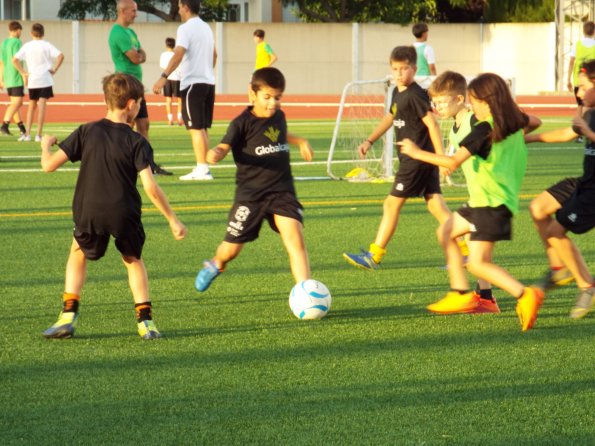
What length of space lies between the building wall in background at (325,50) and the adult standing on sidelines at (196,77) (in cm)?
2422

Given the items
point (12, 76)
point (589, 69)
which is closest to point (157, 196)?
point (589, 69)

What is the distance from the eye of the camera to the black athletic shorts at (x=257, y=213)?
6461mm

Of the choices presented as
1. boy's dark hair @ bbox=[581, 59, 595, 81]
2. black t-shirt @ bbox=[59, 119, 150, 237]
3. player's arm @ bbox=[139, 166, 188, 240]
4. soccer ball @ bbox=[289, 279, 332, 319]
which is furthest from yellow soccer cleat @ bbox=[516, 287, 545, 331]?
black t-shirt @ bbox=[59, 119, 150, 237]

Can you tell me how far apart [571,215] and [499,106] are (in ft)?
3.01

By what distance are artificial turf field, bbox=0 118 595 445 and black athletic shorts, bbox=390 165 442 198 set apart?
505 millimetres

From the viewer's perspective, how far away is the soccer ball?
607cm

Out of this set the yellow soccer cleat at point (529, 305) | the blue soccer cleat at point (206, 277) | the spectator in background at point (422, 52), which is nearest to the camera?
the yellow soccer cleat at point (529, 305)

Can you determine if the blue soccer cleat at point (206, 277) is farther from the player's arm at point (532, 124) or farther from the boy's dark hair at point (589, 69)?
the boy's dark hair at point (589, 69)

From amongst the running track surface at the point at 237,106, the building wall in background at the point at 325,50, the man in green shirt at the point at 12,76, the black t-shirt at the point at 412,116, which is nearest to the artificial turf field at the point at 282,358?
the black t-shirt at the point at 412,116

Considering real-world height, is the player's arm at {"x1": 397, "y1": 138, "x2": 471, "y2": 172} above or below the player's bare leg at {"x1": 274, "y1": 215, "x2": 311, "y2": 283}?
above

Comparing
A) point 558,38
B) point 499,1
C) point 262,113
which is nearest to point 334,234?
point 262,113

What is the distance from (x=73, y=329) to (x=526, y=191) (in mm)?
7842

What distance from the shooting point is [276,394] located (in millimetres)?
4641

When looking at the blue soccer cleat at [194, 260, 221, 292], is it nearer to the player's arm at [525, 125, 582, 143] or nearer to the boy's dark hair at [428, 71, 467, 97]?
the boy's dark hair at [428, 71, 467, 97]
